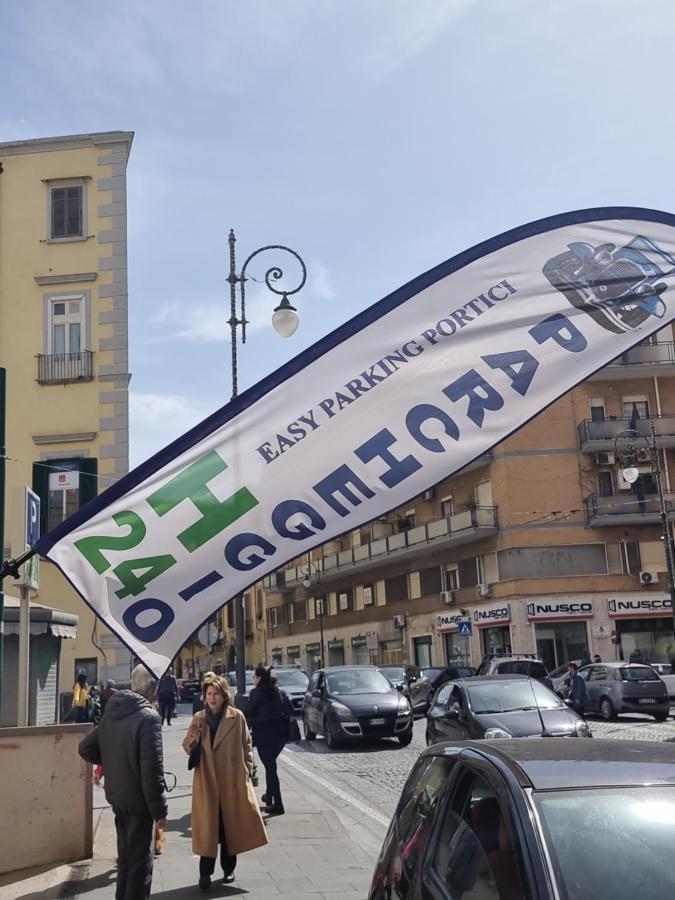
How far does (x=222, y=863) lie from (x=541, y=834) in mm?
5382

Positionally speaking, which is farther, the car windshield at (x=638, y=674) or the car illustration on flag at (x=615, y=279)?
the car windshield at (x=638, y=674)

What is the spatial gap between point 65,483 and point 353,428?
652 inches

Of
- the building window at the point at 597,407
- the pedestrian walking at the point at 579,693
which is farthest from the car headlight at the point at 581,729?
the building window at the point at 597,407

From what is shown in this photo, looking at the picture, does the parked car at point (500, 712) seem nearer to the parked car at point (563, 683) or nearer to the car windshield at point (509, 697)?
the car windshield at point (509, 697)

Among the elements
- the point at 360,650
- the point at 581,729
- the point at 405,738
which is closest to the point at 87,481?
the point at 405,738

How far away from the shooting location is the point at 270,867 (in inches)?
335

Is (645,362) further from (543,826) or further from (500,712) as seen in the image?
(543,826)

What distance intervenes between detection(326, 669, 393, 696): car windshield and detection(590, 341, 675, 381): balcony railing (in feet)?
88.6

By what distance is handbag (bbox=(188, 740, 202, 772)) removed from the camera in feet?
27.2

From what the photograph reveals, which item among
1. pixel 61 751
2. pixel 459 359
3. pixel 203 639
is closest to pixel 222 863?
pixel 61 751

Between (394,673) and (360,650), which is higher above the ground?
(360,650)

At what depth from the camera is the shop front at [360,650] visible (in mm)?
59969

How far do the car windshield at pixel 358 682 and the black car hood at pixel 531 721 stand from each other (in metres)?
7.17

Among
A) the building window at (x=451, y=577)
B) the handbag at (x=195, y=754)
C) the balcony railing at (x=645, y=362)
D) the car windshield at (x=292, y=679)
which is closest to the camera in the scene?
the handbag at (x=195, y=754)
